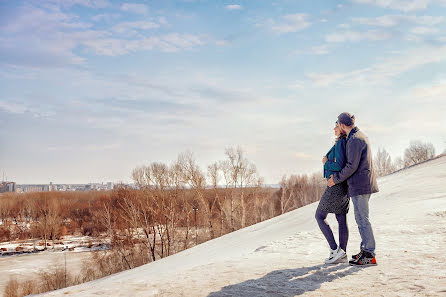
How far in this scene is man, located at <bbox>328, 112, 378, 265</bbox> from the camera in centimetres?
507

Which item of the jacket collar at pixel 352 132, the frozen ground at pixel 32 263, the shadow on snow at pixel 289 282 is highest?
the jacket collar at pixel 352 132

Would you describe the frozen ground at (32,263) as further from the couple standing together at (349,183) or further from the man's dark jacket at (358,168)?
the man's dark jacket at (358,168)

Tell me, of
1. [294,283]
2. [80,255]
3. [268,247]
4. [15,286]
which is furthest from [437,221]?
[80,255]

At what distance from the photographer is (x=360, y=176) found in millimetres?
5109

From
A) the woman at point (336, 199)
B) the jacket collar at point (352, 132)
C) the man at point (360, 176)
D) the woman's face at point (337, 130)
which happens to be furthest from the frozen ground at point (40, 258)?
the jacket collar at point (352, 132)

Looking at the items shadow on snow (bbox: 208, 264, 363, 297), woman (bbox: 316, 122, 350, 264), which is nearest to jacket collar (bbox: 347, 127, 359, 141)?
woman (bbox: 316, 122, 350, 264)

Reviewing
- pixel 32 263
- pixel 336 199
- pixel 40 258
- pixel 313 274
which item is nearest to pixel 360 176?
pixel 336 199

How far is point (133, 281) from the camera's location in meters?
5.50

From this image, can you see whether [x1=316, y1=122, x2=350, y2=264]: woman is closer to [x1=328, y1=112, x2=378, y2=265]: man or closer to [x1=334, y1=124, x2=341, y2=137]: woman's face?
[x1=334, y1=124, x2=341, y2=137]: woman's face

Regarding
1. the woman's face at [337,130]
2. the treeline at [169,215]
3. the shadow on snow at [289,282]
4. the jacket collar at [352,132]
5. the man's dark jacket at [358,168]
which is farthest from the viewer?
the treeline at [169,215]

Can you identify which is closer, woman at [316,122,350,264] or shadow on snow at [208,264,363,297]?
shadow on snow at [208,264,363,297]

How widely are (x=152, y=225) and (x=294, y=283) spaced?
113ft

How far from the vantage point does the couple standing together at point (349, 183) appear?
16.7 ft

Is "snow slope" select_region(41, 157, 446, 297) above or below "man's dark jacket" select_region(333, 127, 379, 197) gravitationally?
below
